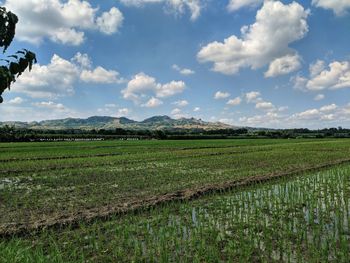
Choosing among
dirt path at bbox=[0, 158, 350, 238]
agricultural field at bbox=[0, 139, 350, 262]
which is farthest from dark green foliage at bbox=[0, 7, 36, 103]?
dirt path at bbox=[0, 158, 350, 238]

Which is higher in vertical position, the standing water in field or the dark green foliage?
the dark green foliage

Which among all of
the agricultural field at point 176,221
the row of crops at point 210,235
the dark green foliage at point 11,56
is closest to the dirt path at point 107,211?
the agricultural field at point 176,221

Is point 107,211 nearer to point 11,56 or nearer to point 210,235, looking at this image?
point 210,235

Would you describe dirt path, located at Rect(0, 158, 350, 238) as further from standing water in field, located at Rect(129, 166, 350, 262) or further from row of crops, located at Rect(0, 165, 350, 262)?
standing water in field, located at Rect(129, 166, 350, 262)

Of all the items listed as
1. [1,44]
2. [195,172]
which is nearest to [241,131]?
[195,172]

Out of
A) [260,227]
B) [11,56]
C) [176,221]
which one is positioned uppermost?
[11,56]

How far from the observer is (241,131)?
94.9m

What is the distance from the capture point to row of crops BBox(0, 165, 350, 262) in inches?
203

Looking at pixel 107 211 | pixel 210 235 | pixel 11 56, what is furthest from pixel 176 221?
pixel 11 56

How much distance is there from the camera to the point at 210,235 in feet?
20.2

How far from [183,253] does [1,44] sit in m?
3.87

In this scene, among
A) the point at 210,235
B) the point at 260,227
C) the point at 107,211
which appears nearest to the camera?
the point at 210,235

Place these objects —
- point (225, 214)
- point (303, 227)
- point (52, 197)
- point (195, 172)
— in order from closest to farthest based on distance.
Answer: point (303, 227), point (225, 214), point (52, 197), point (195, 172)

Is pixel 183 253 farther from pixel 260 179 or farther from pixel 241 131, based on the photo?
pixel 241 131
